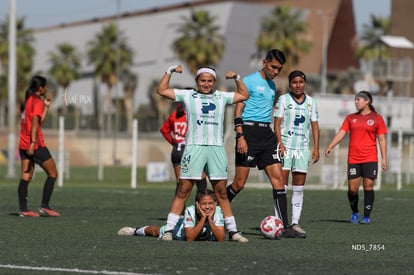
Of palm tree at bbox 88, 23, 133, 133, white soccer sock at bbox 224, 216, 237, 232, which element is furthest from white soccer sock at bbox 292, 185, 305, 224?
palm tree at bbox 88, 23, 133, 133

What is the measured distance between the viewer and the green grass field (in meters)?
10.1

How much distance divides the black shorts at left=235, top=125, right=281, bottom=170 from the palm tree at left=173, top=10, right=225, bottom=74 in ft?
257

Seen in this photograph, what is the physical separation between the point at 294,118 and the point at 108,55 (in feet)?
288

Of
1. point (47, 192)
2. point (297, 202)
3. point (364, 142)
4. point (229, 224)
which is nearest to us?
point (229, 224)

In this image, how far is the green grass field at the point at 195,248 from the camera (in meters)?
10.1

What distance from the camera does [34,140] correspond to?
1667cm

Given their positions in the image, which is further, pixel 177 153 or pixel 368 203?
A: pixel 177 153

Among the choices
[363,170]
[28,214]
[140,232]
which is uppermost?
[363,170]

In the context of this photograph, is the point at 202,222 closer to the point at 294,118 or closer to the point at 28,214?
the point at 294,118

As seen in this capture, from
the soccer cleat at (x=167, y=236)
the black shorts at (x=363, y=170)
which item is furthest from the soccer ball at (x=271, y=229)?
the black shorts at (x=363, y=170)

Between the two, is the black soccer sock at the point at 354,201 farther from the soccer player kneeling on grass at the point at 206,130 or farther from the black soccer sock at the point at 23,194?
the black soccer sock at the point at 23,194

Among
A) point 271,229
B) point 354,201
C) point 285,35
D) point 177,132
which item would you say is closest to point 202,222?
point 271,229

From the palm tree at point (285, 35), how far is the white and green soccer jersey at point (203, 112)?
77665mm

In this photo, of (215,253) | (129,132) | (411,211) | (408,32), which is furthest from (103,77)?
(215,253)
